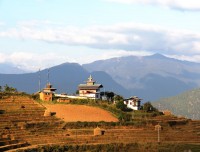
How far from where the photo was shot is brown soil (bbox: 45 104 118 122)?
7200 centimetres

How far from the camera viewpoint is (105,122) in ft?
234

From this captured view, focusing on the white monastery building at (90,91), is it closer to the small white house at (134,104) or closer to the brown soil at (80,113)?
the small white house at (134,104)

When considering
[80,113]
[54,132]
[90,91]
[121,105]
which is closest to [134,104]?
[121,105]

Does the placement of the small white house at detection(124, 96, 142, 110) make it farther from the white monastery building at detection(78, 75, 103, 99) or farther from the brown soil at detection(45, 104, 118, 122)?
the brown soil at detection(45, 104, 118, 122)

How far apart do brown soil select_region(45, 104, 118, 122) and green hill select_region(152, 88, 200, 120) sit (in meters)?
84.3

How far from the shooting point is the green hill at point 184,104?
161 meters

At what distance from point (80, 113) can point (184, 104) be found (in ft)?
334

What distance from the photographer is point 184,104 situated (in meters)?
171

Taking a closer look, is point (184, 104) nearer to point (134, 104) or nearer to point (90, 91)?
point (134, 104)

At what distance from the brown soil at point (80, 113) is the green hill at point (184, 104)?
8435 cm

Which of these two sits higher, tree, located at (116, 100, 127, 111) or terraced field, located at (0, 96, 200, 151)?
tree, located at (116, 100, 127, 111)

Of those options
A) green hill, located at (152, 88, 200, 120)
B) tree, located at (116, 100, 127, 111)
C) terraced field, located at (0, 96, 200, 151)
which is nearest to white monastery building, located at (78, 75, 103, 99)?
tree, located at (116, 100, 127, 111)

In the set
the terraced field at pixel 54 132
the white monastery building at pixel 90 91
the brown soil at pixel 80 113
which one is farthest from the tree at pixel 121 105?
the white monastery building at pixel 90 91

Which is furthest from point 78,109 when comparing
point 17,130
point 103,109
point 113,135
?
point 17,130
